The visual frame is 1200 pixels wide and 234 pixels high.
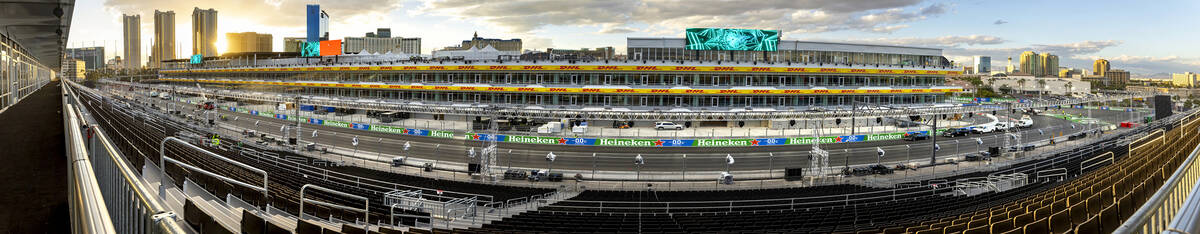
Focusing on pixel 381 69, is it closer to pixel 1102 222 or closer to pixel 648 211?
pixel 648 211

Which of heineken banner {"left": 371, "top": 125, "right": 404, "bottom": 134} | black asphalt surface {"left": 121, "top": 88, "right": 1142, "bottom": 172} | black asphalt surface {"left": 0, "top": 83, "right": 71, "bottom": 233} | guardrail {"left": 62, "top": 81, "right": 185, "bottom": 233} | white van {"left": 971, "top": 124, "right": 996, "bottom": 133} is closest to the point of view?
guardrail {"left": 62, "top": 81, "right": 185, "bottom": 233}

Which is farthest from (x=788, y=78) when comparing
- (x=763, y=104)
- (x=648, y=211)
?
(x=648, y=211)

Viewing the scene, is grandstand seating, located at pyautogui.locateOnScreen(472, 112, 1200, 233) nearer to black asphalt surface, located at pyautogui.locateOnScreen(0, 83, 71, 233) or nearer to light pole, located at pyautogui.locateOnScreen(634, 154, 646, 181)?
light pole, located at pyautogui.locateOnScreen(634, 154, 646, 181)

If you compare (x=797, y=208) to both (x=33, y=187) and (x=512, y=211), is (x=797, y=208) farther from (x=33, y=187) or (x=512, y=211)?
(x=33, y=187)

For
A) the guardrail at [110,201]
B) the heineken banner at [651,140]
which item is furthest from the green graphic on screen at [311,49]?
the guardrail at [110,201]

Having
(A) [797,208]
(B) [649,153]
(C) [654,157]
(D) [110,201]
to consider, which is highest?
(D) [110,201]

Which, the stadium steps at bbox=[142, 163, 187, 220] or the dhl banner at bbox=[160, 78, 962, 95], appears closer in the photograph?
the stadium steps at bbox=[142, 163, 187, 220]

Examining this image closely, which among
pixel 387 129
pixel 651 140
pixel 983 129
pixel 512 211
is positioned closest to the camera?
pixel 512 211

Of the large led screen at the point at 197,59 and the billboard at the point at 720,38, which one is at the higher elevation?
the large led screen at the point at 197,59

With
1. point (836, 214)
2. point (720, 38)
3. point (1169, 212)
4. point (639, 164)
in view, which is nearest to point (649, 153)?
point (639, 164)

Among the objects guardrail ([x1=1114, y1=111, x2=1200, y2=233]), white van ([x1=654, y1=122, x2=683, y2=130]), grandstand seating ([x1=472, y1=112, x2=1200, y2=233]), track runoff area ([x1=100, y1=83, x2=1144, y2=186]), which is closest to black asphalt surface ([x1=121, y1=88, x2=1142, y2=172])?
track runoff area ([x1=100, y1=83, x2=1144, y2=186])

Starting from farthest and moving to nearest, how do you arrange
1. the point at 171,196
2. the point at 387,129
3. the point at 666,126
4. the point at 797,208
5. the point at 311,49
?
the point at 311,49 → the point at 666,126 → the point at 387,129 → the point at 797,208 → the point at 171,196

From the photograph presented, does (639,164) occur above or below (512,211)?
above

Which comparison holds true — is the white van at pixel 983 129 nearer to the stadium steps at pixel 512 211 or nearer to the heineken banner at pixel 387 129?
the stadium steps at pixel 512 211
